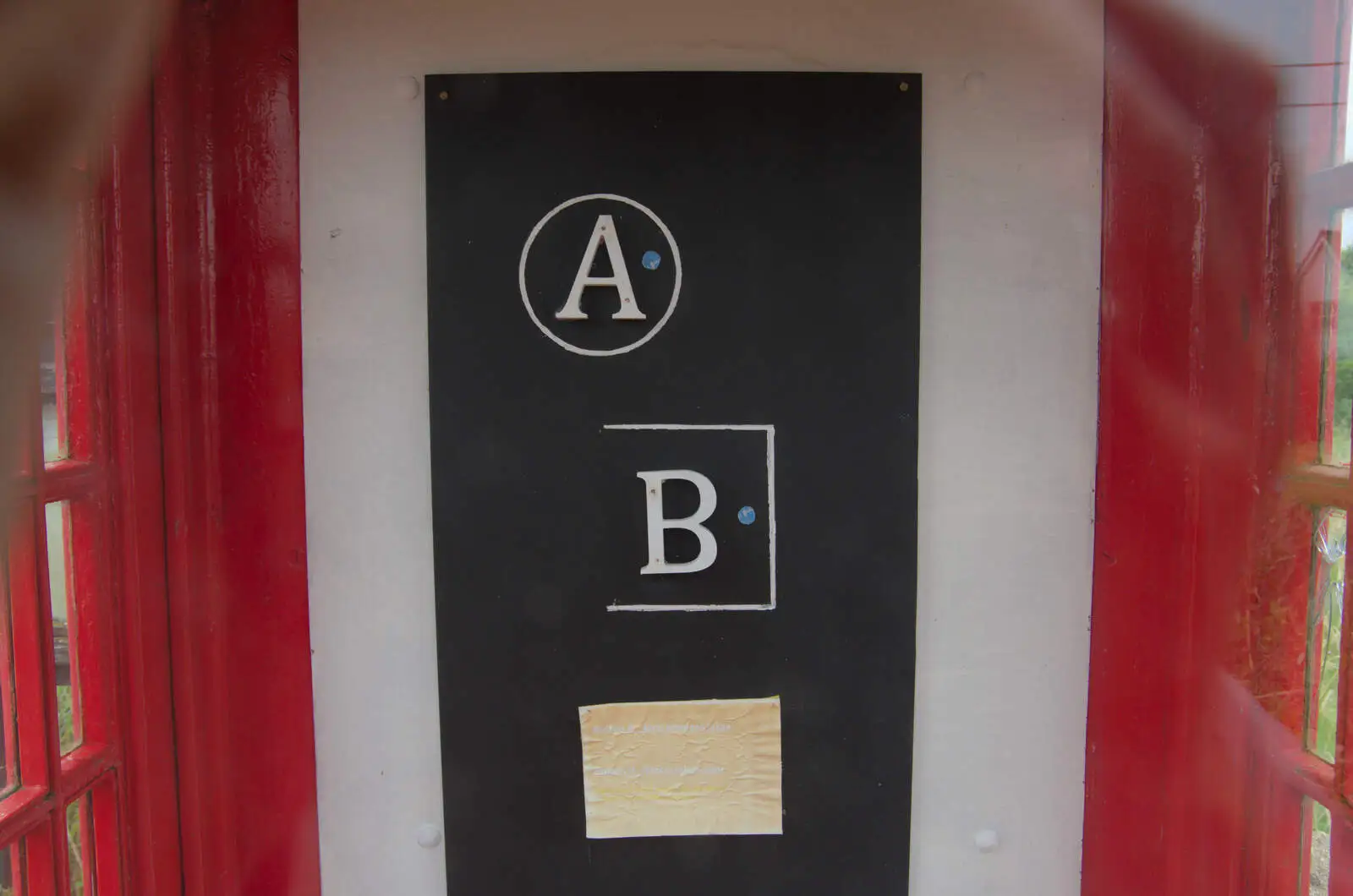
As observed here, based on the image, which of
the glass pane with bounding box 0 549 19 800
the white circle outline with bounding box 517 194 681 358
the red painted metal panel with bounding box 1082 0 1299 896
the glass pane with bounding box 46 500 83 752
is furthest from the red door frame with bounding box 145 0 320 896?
the red painted metal panel with bounding box 1082 0 1299 896

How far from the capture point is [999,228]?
1.15 metres

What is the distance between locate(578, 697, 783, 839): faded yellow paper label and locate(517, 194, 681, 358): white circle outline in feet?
1.83

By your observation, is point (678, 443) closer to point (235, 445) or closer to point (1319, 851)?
point (235, 445)

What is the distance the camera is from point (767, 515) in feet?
3.83

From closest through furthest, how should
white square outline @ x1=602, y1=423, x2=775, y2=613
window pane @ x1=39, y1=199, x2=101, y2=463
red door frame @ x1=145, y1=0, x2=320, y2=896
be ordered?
1. window pane @ x1=39, y1=199, x2=101, y2=463
2. red door frame @ x1=145, y1=0, x2=320, y2=896
3. white square outline @ x1=602, y1=423, x2=775, y2=613

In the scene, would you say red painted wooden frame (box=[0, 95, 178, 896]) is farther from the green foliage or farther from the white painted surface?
the white painted surface

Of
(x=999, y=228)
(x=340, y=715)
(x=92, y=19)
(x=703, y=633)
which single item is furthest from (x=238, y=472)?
(x=999, y=228)

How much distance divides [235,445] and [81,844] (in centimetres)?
54

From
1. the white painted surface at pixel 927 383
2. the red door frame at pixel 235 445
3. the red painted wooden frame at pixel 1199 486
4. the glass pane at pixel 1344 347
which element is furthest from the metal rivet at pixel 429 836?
→ the glass pane at pixel 1344 347

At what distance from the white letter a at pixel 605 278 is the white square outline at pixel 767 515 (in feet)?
0.58

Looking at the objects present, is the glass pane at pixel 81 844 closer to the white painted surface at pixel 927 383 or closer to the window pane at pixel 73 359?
the white painted surface at pixel 927 383

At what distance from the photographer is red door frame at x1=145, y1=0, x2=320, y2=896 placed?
1056 millimetres

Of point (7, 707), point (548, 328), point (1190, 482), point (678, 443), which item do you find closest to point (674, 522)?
point (678, 443)

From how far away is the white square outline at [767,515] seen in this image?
116cm
